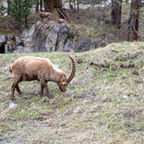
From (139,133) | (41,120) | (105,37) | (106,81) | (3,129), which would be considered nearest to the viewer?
(139,133)

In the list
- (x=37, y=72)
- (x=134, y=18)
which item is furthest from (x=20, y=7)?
(x=37, y=72)

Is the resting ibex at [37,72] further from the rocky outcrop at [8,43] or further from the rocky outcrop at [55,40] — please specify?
the rocky outcrop at [8,43]

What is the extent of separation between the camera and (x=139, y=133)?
4.76m

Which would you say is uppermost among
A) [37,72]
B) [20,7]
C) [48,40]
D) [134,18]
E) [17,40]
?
[20,7]

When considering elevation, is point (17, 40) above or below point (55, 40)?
below

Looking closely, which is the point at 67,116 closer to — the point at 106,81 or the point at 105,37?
the point at 106,81

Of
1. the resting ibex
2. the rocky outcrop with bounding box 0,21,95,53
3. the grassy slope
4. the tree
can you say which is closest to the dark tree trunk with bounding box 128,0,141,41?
the grassy slope

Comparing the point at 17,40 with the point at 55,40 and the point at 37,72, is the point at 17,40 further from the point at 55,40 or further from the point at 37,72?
the point at 37,72

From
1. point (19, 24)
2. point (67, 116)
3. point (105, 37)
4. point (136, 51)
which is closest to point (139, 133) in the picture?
point (67, 116)

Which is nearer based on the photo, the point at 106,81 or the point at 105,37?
the point at 106,81

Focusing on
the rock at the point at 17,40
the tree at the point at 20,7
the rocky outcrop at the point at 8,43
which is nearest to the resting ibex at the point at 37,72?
the rocky outcrop at the point at 8,43

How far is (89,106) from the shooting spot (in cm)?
620

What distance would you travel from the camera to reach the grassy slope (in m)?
4.88

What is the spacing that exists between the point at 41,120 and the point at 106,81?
10.7ft
